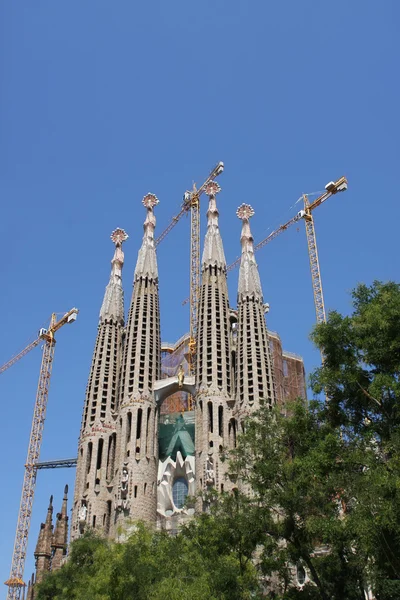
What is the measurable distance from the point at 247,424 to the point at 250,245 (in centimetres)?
3620

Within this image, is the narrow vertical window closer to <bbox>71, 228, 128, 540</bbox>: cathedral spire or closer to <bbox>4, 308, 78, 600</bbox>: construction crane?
<bbox>71, 228, 128, 540</bbox>: cathedral spire

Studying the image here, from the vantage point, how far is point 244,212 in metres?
63.2

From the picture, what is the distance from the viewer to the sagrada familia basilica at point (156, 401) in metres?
48.7

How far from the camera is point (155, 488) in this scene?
1961 inches

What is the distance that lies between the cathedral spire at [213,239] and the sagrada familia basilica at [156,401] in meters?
0.11

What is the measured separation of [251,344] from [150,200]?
2017 centimetres

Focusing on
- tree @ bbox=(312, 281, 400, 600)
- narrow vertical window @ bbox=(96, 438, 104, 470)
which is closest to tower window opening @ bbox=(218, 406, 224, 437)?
narrow vertical window @ bbox=(96, 438, 104, 470)

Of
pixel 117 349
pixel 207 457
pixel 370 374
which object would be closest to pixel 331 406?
pixel 370 374

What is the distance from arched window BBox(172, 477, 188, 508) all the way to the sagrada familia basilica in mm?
73

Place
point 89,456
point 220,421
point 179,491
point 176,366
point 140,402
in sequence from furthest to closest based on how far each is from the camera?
point 176,366 < point 179,491 < point 140,402 < point 89,456 < point 220,421

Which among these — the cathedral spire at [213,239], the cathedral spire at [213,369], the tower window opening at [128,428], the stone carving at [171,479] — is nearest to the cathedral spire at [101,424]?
the tower window opening at [128,428]

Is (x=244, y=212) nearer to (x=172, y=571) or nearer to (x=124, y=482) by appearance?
(x=124, y=482)

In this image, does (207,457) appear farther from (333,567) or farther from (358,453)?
(358,453)

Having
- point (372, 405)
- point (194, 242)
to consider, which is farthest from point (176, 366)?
point (372, 405)
